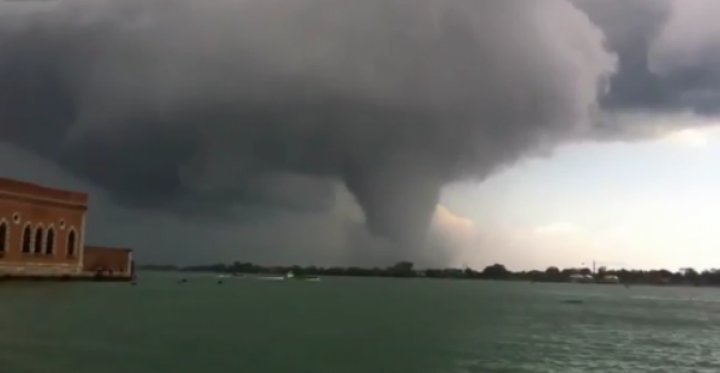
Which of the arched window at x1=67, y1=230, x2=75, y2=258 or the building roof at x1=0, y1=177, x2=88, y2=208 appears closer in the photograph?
the building roof at x1=0, y1=177, x2=88, y2=208

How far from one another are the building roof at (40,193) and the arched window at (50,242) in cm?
335

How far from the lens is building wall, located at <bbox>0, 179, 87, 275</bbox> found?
74750 millimetres

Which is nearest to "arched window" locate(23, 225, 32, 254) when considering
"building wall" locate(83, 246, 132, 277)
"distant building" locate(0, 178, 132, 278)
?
"distant building" locate(0, 178, 132, 278)

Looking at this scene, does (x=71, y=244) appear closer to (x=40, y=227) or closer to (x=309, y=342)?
(x=40, y=227)

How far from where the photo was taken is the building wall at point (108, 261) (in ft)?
305

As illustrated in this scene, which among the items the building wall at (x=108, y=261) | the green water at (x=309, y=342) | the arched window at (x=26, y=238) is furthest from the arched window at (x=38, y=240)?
the green water at (x=309, y=342)

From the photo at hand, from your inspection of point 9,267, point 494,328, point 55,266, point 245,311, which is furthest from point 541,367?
point 55,266

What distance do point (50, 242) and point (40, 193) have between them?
5.68 meters

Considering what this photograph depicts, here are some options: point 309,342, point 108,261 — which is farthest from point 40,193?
point 309,342

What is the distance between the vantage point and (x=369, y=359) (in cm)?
2945

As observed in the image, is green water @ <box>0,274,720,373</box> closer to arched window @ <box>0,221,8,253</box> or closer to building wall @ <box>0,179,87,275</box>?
arched window @ <box>0,221,8,253</box>

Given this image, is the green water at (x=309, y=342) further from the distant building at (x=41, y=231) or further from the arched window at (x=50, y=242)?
the arched window at (x=50, y=242)

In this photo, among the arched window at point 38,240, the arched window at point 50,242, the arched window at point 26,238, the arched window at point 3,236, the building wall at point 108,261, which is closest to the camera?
the arched window at point 3,236

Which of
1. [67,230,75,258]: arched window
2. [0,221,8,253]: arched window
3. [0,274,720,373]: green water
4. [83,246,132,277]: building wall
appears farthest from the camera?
[83,246,132,277]: building wall
